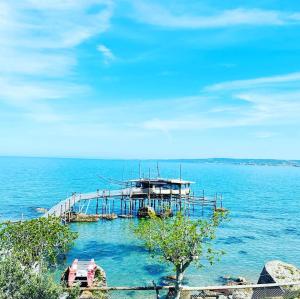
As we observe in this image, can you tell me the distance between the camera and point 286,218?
69.2 meters

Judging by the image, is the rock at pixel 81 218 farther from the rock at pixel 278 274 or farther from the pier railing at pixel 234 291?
the rock at pixel 278 274

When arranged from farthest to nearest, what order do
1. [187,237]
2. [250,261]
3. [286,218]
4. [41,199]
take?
[41,199] < [286,218] < [250,261] < [187,237]

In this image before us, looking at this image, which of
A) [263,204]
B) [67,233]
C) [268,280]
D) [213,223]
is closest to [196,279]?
[268,280]

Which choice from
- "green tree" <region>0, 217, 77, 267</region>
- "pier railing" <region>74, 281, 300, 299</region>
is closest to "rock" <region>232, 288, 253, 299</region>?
"pier railing" <region>74, 281, 300, 299</region>

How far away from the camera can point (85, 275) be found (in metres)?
27.6

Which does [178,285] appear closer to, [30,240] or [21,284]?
[21,284]

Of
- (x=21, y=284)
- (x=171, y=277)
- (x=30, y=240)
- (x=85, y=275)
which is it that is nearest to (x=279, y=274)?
(x=171, y=277)

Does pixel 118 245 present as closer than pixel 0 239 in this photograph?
No

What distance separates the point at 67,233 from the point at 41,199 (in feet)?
225

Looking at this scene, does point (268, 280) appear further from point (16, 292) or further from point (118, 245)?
point (118, 245)

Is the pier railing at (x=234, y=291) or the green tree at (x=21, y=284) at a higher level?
the green tree at (x=21, y=284)

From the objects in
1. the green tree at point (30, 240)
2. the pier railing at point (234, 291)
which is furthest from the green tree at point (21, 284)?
the pier railing at point (234, 291)

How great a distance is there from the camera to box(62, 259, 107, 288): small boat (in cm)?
2731

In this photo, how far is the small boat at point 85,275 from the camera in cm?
2731
